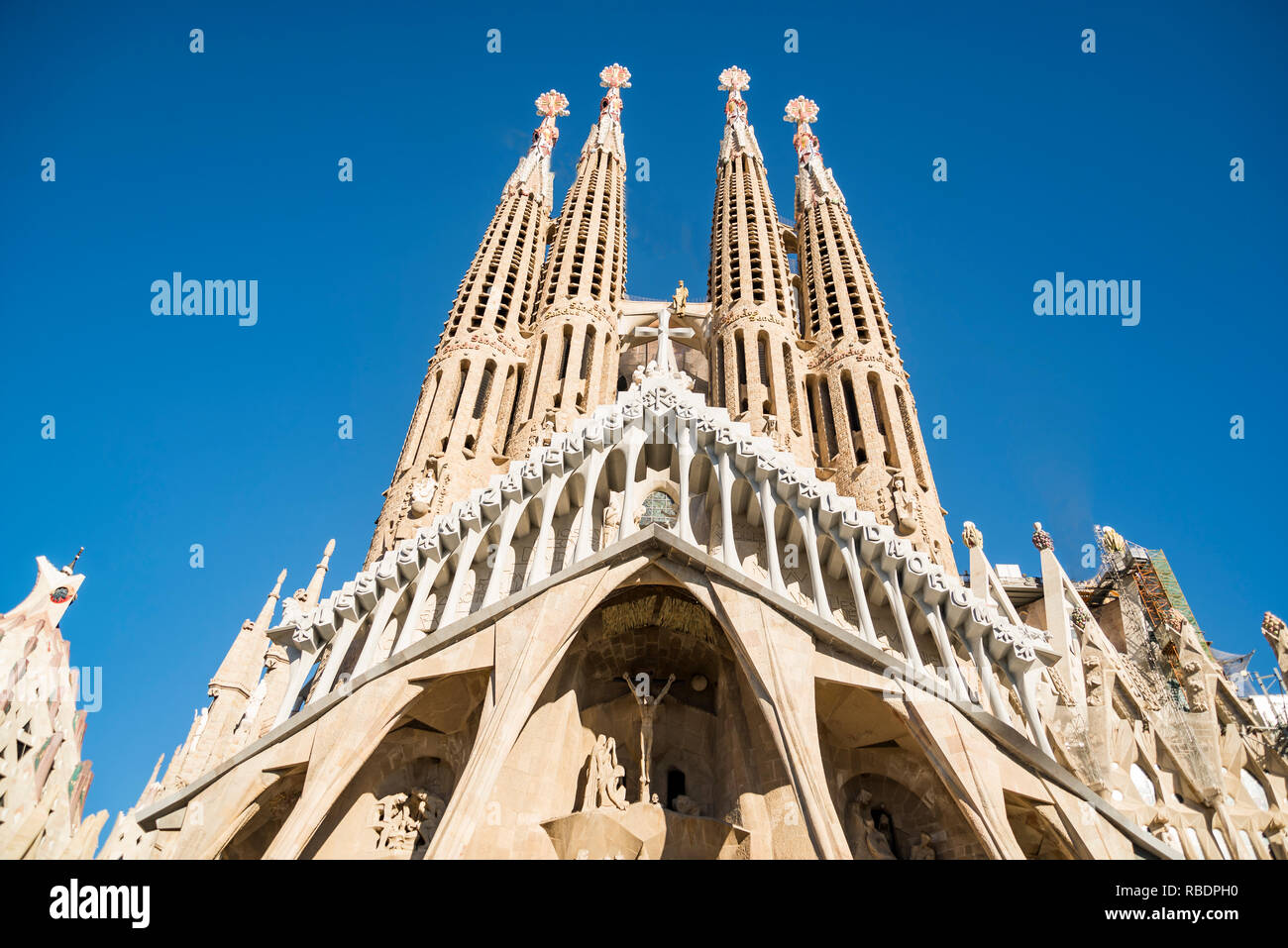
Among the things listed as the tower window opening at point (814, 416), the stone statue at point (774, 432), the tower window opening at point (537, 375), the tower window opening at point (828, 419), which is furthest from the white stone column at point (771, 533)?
the tower window opening at point (537, 375)

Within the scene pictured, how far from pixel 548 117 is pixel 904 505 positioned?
28462 mm

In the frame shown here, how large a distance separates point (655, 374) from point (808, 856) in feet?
31.3

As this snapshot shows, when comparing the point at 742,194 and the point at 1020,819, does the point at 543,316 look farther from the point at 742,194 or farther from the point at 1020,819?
the point at 1020,819

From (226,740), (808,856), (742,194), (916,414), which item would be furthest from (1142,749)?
(742,194)

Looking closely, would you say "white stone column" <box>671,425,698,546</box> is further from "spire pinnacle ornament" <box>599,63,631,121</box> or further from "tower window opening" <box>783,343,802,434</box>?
"spire pinnacle ornament" <box>599,63,631,121</box>

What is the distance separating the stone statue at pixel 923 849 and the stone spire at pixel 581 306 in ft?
43.1

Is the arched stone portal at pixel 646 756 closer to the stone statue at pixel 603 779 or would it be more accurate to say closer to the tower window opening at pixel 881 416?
the stone statue at pixel 603 779

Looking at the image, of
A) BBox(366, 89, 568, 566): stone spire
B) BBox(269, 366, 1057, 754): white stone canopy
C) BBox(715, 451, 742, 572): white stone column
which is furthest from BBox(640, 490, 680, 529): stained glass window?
BBox(366, 89, 568, 566): stone spire

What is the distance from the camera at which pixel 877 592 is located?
15477 millimetres

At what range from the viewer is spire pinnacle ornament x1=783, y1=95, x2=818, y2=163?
37.0m

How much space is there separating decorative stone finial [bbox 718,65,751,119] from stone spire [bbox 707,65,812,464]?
12.0 ft

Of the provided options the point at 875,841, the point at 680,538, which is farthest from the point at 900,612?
the point at 680,538

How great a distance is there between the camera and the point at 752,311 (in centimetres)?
2736

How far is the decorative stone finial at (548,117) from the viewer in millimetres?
37812
